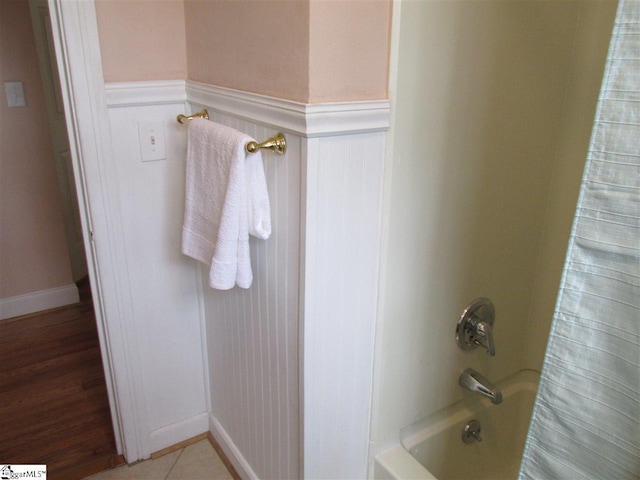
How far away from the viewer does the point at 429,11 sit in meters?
1.06

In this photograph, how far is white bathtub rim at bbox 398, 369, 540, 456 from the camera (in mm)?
1459

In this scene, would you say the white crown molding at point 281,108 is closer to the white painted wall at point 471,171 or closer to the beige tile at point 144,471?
the white painted wall at point 471,171

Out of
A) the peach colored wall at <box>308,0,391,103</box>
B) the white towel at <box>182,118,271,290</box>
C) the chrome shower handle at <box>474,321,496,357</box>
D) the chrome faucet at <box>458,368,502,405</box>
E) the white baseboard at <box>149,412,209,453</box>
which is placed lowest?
the white baseboard at <box>149,412,209,453</box>

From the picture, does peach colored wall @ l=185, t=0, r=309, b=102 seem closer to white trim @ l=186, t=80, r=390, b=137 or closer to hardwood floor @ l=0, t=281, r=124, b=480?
white trim @ l=186, t=80, r=390, b=137

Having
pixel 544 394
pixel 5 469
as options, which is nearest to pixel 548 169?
pixel 544 394

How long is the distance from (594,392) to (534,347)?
106 centimetres

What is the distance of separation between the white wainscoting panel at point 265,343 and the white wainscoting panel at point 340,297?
0.04m

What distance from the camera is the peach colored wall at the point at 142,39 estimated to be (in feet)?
4.42

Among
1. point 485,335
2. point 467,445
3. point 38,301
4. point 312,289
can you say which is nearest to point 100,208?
point 312,289

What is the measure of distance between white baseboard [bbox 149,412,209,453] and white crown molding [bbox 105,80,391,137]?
107 centimetres

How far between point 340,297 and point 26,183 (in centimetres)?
198

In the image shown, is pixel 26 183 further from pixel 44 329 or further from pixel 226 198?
pixel 226 198

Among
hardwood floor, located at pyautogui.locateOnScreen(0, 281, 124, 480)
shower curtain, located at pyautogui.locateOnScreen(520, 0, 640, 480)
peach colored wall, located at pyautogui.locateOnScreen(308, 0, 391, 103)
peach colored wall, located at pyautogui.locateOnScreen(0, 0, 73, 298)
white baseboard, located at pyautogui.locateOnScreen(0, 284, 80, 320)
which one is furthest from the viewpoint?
white baseboard, located at pyautogui.locateOnScreen(0, 284, 80, 320)

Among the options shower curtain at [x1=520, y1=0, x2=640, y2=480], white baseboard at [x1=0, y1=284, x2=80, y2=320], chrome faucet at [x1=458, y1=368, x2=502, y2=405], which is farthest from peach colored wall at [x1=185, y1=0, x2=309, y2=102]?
white baseboard at [x1=0, y1=284, x2=80, y2=320]
